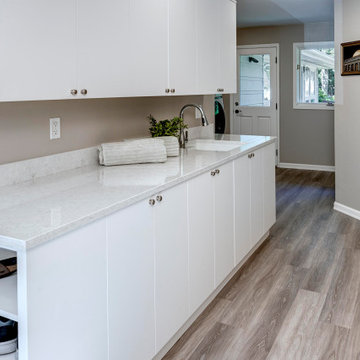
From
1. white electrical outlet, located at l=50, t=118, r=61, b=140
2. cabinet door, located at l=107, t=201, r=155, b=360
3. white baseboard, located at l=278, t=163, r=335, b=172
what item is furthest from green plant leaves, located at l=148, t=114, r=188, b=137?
white baseboard, located at l=278, t=163, r=335, b=172

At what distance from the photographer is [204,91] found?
323 centimetres

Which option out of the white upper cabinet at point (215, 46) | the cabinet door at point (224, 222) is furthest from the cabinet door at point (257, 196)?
the white upper cabinet at point (215, 46)

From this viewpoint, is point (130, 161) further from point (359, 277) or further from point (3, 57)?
point (359, 277)

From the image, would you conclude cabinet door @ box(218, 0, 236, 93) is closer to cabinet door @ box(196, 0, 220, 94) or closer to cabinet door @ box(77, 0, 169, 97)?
cabinet door @ box(196, 0, 220, 94)

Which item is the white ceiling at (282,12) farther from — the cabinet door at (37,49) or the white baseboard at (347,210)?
the cabinet door at (37,49)

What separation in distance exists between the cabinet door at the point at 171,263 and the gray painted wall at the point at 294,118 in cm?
530

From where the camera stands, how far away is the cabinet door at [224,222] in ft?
8.85

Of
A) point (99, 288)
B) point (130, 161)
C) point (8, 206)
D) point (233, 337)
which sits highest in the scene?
point (130, 161)

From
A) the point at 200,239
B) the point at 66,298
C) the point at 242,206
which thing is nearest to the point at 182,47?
the point at 242,206

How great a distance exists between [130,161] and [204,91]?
973 mm

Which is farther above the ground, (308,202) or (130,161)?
(130,161)

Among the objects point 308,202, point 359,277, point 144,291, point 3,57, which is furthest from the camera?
point 308,202

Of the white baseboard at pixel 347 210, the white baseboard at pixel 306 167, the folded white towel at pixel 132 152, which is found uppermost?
the folded white towel at pixel 132 152

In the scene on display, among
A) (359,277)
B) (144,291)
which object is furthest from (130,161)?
(359,277)
